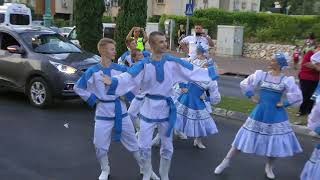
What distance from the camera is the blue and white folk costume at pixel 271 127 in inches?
256

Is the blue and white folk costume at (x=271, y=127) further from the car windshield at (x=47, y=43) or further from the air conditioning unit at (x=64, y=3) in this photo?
the air conditioning unit at (x=64, y=3)

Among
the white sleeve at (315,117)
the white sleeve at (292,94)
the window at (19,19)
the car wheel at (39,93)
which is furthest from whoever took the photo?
the window at (19,19)

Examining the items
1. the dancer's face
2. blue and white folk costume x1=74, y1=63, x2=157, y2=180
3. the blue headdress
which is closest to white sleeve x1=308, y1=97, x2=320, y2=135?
the blue headdress

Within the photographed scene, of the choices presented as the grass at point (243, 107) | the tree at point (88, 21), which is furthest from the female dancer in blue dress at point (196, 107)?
the tree at point (88, 21)

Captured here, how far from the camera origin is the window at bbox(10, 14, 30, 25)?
90.2ft

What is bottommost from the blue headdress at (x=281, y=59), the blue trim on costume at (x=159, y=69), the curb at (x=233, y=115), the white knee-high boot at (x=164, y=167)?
the curb at (x=233, y=115)

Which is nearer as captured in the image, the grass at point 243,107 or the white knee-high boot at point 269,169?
the white knee-high boot at point 269,169

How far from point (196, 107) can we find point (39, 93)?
455 cm

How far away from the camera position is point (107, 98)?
605cm

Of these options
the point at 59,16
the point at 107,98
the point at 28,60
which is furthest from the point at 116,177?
the point at 59,16

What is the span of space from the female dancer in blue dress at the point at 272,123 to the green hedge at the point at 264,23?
24.3 metres

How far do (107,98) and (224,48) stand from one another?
26048 millimetres

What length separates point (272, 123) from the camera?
654 cm

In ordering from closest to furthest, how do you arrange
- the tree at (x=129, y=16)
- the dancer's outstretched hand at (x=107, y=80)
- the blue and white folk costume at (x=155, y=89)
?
the dancer's outstretched hand at (x=107, y=80) < the blue and white folk costume at (x=155, y=89) < the tree at (x=129, y=16)
